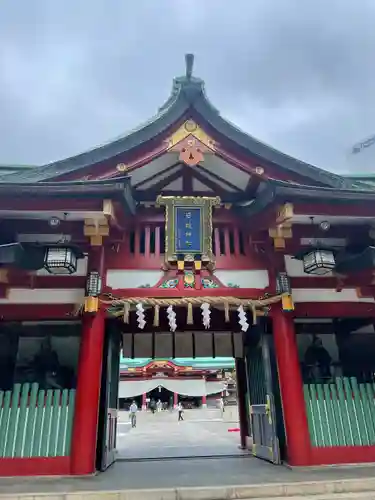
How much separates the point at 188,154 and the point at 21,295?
4.69 meters

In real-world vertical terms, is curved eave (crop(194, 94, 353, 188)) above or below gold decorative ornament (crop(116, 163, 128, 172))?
above

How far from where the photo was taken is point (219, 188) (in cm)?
953

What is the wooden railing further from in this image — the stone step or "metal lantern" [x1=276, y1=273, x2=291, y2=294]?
the stone step

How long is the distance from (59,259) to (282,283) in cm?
462

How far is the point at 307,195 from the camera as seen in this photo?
7551mm

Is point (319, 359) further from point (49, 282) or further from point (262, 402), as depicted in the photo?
point (49, 282)

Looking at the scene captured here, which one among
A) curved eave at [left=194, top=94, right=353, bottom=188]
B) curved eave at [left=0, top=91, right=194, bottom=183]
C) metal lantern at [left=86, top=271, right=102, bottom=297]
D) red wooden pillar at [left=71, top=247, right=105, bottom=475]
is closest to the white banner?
red wooden pillar at [left=71, top=247, right=105, bottom=475]

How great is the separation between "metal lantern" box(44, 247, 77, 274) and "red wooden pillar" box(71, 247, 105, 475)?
638mm

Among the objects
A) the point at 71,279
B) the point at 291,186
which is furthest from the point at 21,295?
the point at 291,186

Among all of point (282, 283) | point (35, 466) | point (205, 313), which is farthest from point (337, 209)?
point (35, 466)

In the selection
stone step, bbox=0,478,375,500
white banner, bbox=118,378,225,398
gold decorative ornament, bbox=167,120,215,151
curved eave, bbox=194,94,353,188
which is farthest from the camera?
white banner, bbox=118,378,225,398

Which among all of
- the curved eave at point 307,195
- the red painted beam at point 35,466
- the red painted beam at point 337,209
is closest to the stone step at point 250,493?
the red painted beam at point 35,466

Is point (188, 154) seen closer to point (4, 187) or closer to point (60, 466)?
point (4, 187)

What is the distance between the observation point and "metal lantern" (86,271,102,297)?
7879mm
